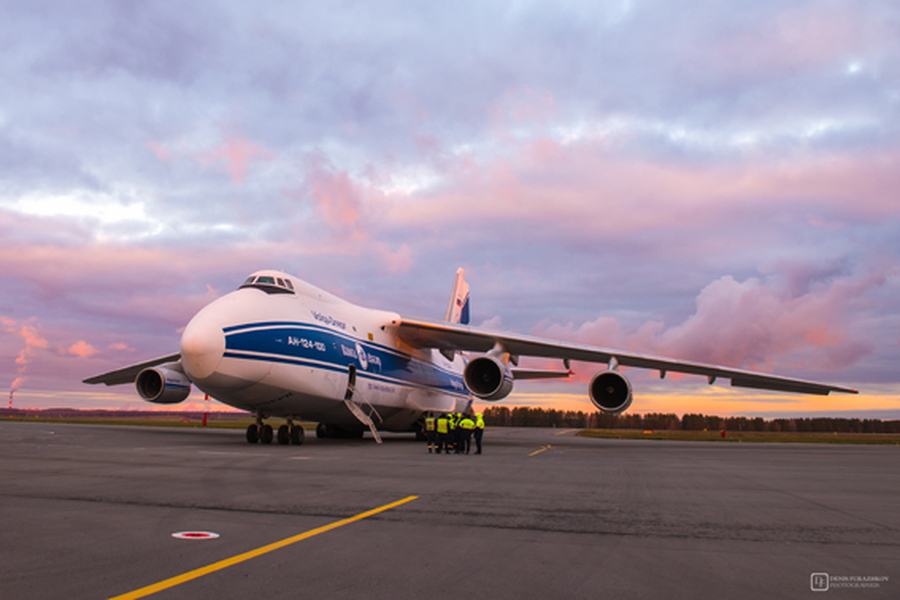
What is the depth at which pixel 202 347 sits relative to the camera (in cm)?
1448

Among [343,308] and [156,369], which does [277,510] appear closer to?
[343,308]

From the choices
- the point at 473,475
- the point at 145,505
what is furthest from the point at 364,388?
the point at 145,505

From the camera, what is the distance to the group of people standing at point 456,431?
16.1 meters

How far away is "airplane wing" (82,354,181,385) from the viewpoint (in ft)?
79.8

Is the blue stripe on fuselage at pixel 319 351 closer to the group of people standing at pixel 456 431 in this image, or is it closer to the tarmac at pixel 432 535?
the group of people standing at pixel 456 431

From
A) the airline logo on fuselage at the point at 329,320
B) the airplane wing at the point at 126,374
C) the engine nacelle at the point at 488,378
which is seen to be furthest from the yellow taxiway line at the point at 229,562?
the airplane wing at the point at 126,374

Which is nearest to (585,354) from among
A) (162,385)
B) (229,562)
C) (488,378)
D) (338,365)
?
(488,378)

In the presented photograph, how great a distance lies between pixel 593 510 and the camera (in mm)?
6734

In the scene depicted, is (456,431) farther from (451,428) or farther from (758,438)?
(758,438)

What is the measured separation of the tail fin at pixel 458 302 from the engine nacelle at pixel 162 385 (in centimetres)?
1411

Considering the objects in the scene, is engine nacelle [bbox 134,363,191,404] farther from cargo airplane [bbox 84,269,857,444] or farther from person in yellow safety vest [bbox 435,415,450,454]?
person in yellow safety vest [bbox 435,415,450,454]

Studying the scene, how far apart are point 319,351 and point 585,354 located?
9.33 m

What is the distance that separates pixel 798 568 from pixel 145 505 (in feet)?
19.7

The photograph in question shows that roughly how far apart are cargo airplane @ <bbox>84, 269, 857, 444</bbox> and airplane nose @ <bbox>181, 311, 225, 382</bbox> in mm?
24
